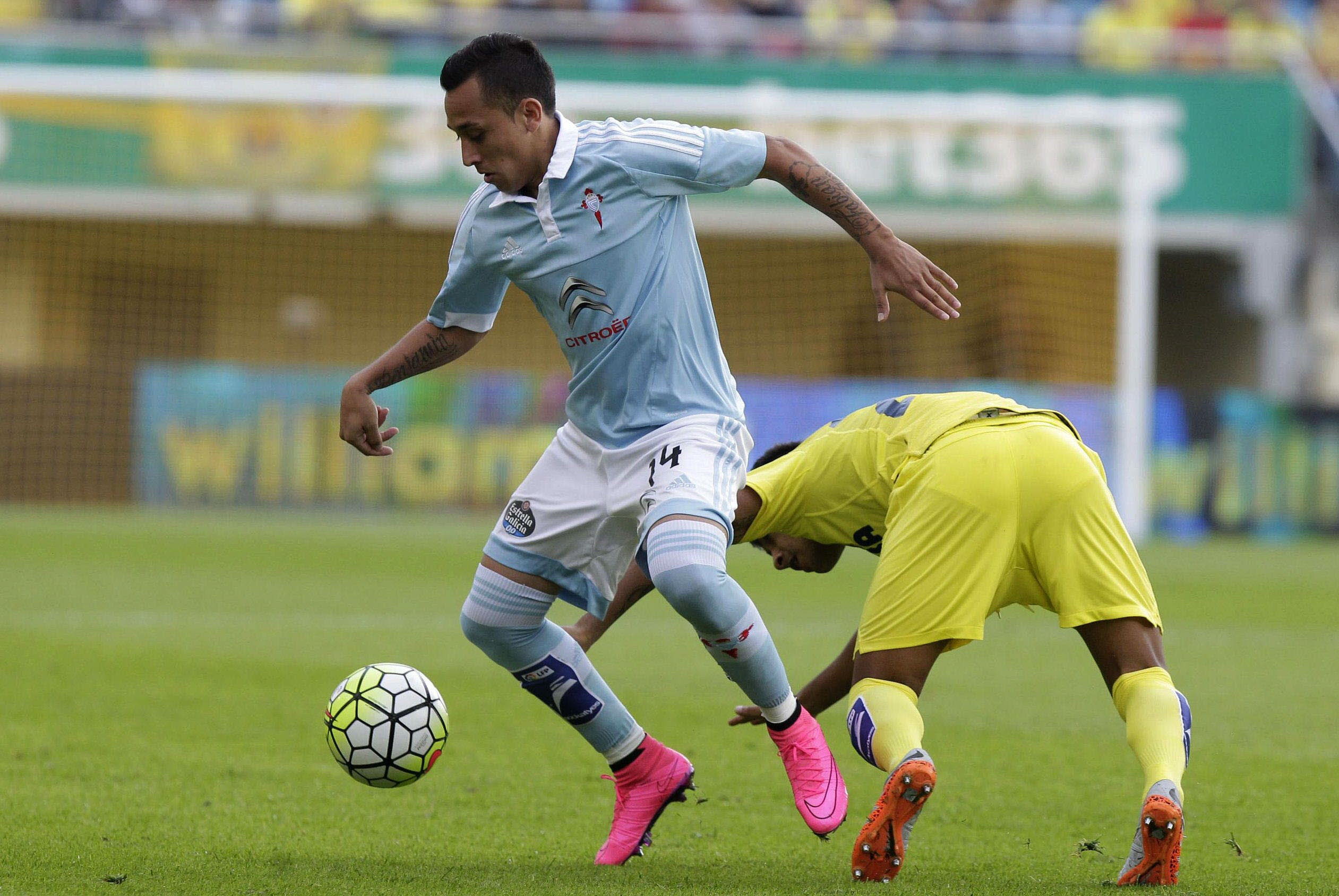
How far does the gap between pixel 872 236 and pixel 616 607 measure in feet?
4.17

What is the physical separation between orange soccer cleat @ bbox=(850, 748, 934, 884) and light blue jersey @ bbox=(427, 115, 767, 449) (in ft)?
3.82

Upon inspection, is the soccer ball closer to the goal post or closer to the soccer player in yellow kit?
the soccer player in yellow kit

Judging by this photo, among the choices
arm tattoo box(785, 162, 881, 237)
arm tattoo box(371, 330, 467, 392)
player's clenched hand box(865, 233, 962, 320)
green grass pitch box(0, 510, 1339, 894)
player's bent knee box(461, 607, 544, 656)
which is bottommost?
green grass pitch box(0, 510, 1339, 894)

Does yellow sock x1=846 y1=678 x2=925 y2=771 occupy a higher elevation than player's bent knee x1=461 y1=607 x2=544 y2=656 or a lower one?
lower

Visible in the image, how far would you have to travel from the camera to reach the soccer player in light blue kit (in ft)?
13.3

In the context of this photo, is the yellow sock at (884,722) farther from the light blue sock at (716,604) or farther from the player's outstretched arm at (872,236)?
the player's outstretched arm at (872,236)

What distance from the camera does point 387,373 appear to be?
14.4 feet

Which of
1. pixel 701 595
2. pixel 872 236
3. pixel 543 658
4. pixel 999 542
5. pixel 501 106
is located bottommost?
pixel 543 658

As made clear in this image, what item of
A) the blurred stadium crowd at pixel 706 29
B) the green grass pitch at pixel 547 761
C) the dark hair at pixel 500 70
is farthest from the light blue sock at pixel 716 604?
the blurred stadium crowd at pixel 706 29

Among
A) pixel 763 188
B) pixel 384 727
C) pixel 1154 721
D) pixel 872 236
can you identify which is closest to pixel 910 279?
pixel 872 236

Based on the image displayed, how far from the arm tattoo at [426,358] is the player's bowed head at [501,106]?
520 millimetres

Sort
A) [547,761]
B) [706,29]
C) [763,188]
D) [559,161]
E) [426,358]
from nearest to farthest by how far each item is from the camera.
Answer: [559,161]
[426,358]
[547,761]
[763,188]
[706,29]

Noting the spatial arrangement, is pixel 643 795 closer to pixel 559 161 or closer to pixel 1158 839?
pixel 1158 839

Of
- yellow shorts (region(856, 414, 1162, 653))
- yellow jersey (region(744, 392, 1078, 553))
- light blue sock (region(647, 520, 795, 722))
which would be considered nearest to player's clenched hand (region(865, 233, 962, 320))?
yellow jersey (region(744, 392, 1078, 553))
